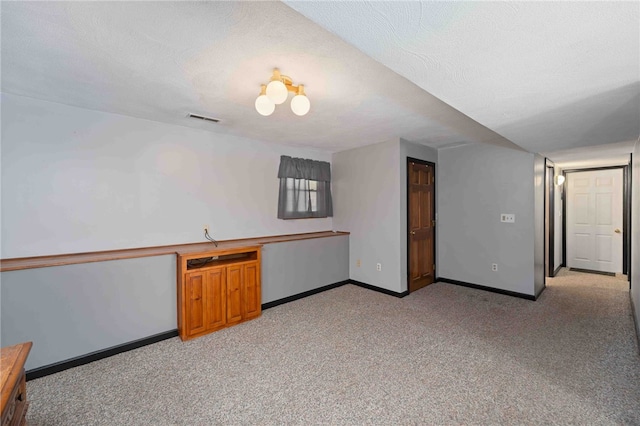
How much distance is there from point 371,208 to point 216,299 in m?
2.52

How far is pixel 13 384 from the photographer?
36.1 inches

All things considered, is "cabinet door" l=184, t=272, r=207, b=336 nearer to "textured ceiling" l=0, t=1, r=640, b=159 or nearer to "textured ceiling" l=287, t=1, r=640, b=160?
"textured ceiling" l=0, t=1, r=640, b=159

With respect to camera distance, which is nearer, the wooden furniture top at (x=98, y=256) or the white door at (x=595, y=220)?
the wooden furniture top at (x=98, y=256)

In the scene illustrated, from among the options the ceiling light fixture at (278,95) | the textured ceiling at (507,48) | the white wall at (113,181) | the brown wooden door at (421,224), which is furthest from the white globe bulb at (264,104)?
the brown wooden door at (421,224)

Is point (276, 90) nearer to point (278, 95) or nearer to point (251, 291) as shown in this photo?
point (278, 95)

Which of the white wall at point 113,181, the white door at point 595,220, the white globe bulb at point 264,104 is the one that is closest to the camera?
the white globe bulb at point 264,104

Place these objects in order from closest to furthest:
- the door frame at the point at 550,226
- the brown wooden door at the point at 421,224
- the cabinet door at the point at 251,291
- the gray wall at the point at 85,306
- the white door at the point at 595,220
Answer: the gray wall at the point at 85,306 → the cabinet door at the point at 251,291 → the brown wooden door at the point at 421,224 → the door frame at the point at 550,226 → the white door at the point at 595,220

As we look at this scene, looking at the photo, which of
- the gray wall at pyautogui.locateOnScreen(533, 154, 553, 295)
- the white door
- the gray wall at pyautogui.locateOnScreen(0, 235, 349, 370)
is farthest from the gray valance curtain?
the white door

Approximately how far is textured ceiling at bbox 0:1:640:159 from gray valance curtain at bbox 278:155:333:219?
4.62 ft

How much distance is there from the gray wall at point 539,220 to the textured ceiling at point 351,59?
1066 millimetres

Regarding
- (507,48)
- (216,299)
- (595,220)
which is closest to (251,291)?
(216,299)

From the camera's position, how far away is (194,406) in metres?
1.87

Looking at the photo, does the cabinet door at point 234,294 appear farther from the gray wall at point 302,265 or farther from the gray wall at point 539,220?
the gray wall at point 539,220

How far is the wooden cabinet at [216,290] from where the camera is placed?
2795mm
